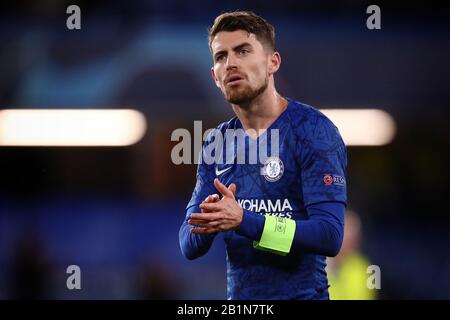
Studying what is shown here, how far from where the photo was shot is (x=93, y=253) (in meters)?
5.93

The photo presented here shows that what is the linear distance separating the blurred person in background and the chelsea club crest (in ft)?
4.67

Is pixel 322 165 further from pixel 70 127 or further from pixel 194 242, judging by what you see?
pixel 70 127

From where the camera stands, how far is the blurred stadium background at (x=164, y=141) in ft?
18.5

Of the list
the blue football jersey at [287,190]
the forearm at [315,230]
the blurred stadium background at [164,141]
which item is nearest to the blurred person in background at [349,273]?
the blurred stadium background at [164,141]

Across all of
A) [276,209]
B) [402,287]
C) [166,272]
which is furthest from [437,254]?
[276,209]

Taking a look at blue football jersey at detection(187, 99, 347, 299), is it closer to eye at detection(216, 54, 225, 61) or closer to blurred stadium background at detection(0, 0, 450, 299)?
eye at detection(216, 54, 225, 61)

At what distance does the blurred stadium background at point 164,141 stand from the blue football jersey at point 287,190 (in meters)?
2.28

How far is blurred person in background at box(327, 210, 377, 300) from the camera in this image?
14.7ft

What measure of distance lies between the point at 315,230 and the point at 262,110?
79 centimetres

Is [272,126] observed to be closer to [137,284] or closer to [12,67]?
[137,284]

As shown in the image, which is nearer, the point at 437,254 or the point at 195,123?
the point at 195,123

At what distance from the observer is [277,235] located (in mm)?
3035
